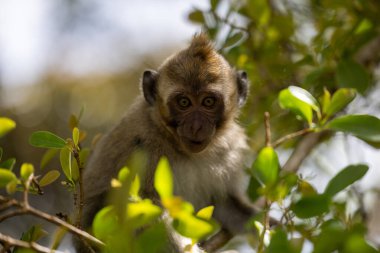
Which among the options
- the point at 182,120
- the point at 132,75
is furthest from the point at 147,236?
the point at 132,75

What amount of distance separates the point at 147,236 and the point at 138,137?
4.27 meters

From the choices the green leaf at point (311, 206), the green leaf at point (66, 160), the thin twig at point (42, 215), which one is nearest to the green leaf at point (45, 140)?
the green leaf at point (66, 160)

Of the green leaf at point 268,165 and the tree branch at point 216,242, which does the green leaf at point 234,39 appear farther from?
the green leaf at point 268,165

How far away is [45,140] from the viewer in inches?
146

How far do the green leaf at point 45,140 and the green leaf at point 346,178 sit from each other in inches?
65.5

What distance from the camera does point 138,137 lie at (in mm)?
6758

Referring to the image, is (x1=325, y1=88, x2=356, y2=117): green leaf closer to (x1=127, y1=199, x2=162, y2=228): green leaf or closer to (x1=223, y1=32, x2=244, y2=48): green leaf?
(x1=127, y1=199, x2=162, y2=228): green leaf

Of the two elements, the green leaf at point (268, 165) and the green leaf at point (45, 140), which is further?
the green leaf at point (45, 140)

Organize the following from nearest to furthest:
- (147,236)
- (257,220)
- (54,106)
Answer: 1. (147,236)
2. (257,220)
3. (54,106)

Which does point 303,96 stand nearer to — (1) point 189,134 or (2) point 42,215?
(2) point 42,215

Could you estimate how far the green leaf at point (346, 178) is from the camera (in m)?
3.26

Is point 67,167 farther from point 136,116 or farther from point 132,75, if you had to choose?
point 132,75

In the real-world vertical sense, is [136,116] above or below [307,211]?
→ below

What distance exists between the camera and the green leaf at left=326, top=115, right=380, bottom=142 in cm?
336
